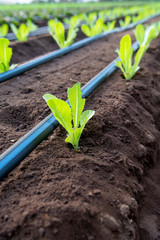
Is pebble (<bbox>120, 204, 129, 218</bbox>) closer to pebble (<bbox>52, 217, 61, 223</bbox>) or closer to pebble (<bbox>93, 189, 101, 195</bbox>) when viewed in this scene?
pebble (<bbox>93, 189, 101, 195</bbox>)

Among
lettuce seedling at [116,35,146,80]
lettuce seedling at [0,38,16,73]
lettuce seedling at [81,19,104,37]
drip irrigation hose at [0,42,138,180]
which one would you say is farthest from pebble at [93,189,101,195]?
lettuce seedling at [81,19,104,37]

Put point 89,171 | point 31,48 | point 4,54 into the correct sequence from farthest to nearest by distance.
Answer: point 31,48 < point 4,54 < point 89,171

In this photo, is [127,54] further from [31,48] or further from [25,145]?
[31,48]

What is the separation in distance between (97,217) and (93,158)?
0.30 meters

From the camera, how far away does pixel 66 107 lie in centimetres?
98

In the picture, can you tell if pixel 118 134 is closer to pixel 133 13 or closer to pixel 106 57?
pixel 106 57

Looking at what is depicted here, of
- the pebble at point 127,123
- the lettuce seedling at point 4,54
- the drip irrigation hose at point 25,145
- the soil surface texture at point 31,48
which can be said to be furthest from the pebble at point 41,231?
the soil surface texture at point 31,48

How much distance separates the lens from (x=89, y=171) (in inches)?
36.8

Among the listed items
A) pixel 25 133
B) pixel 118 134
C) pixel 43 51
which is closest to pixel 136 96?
pixel 118 134

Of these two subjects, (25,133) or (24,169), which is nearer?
(24,169)

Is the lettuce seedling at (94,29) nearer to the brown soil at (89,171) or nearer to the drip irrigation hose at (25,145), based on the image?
the brown soil at (89,171)

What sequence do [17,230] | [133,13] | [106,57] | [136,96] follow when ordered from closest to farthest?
1. [17,230]
2. [136,96]
3. [106,57]
4. [133,13]

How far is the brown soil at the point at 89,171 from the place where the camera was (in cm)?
74

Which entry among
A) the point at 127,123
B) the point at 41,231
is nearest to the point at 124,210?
the point at 41,231
